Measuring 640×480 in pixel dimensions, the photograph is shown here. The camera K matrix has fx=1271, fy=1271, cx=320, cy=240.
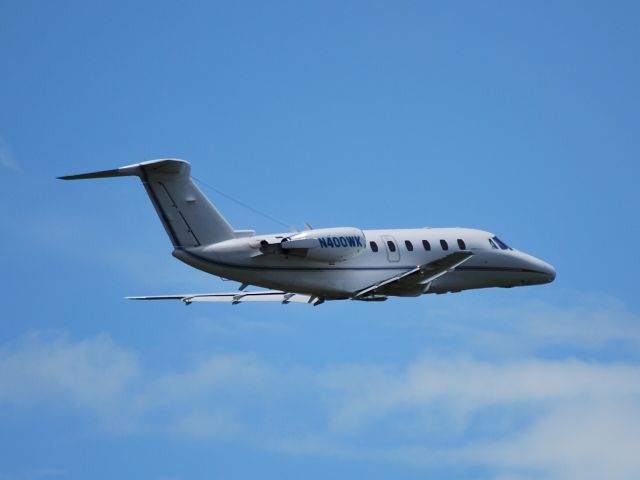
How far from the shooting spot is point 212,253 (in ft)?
130

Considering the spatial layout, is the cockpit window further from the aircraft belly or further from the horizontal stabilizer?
the horizontal stabilizer

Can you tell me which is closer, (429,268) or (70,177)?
(70,177)

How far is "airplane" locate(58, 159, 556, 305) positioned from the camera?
3938 cm

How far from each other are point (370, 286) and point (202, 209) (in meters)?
6.41

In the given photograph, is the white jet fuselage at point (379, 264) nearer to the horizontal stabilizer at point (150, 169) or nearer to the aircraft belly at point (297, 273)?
the aircraft belly at point (297, 273)

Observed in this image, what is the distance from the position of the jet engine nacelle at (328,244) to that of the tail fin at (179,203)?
2.19 metres

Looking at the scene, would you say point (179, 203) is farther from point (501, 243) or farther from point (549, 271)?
point (549, 271)

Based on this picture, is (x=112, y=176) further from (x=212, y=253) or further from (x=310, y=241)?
(x=310, y=241)

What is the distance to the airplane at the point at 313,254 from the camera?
3938 centimetres

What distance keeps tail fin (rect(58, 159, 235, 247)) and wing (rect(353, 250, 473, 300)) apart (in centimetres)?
525

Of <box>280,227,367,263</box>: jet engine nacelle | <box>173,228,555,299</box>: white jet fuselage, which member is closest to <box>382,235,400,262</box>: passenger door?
<box>173,228,555,299</box>: white jet fuselage

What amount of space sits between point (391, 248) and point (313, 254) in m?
3.53

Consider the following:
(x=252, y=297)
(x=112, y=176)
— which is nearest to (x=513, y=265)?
(x=252, y=297)

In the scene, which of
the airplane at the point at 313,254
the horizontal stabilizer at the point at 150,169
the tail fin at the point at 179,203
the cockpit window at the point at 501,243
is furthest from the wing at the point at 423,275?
the horizontal stabilizer at the point at 150,169
